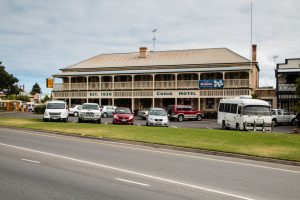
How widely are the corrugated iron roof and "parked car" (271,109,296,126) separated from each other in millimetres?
13963

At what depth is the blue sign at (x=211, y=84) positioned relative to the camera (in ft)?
153

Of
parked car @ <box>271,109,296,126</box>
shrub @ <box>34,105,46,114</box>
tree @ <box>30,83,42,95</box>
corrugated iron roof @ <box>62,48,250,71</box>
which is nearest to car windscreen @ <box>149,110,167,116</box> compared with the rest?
parked car @ <box>271,109,296,126</box>

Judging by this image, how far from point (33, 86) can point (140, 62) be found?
5672 inches

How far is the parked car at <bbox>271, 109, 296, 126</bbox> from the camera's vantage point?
35.2 metres

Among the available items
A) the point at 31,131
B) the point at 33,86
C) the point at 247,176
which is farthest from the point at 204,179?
the point at 33,86

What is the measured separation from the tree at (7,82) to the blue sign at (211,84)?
43636mm

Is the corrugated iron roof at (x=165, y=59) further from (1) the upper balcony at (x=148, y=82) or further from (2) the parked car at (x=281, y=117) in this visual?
(2) the parked car at (x=281, y=117)

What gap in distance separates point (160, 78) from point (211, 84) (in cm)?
907

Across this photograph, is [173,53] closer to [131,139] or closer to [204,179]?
[131,139]

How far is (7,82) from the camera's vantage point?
74312 millimetres

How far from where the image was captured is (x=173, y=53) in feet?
185

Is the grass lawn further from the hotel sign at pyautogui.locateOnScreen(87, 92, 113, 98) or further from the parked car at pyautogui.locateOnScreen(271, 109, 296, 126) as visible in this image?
the hotel sign at pyautogui.locateOnScreen(87, 92, 113, 98)

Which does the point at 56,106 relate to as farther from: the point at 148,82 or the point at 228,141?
the point at 148,82

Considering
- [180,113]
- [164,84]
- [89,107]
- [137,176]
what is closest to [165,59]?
[164,84]
